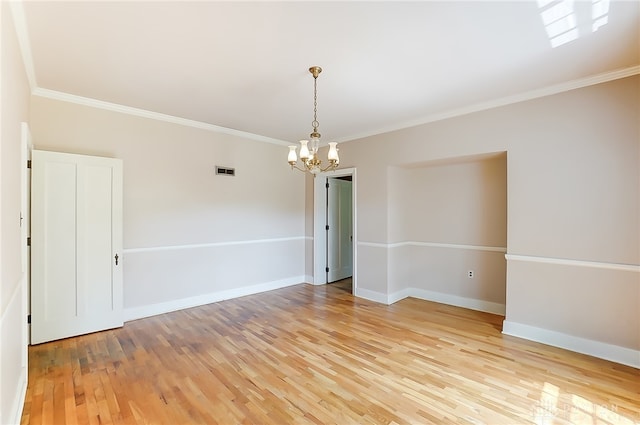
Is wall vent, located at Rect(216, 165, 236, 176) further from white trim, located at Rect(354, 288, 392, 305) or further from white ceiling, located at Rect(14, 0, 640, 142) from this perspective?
white trim, located at Rect(354, 288, 392, 305)

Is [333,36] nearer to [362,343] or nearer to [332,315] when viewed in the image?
[362,343]

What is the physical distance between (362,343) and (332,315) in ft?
3.08

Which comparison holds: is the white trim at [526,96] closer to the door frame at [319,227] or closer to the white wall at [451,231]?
the white wall at [451,231]

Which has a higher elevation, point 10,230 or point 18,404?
point 10,230

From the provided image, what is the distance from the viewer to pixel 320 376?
8.53 feet

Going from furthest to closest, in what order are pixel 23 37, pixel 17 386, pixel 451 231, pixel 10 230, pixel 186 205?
pixel 451 231, pixel 186 205, pixel 23 37, pixel 17 386, pixel 10 230

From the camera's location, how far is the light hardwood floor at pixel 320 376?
83.3 inches

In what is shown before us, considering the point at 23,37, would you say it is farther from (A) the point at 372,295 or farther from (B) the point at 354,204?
(A) the point at 372,295

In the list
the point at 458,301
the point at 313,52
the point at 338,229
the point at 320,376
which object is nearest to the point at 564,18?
the point at 313,52

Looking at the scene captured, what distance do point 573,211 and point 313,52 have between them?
122 inches

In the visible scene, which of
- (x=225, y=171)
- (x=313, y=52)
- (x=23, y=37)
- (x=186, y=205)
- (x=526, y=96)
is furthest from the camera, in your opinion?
(x=225, y=171)

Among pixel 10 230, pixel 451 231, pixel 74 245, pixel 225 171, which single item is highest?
pixel 225 171

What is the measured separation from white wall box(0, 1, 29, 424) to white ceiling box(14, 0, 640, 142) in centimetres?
40

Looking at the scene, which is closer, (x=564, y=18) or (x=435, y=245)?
(x=564, y=18)
